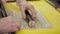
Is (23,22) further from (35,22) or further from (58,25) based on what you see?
(58,25)

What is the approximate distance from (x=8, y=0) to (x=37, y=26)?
0.45 m

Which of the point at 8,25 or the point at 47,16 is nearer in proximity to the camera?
the point at 8,25

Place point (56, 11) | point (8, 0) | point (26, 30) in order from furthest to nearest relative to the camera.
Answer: point (8, 0), point (56, 11), point (26, 30)

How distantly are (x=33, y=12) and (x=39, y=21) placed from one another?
0.21 feet

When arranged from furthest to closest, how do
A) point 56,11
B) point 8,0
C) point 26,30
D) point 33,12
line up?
point 8,0 < point 56,11 < point 33,12 < point 26,30

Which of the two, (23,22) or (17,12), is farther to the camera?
(17,12)

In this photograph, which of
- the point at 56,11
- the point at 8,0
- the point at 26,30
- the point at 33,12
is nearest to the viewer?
the point at 26,30

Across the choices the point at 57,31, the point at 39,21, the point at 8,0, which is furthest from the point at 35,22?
the point at 8,0

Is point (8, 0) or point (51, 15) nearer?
point (51, 15)

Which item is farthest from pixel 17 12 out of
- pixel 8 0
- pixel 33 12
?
pixel 8 0

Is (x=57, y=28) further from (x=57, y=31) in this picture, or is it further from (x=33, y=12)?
(x=33, y=12)

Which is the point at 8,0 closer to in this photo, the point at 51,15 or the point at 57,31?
the point at 51,15

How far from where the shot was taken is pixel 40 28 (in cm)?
74

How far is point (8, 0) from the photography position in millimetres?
1120
